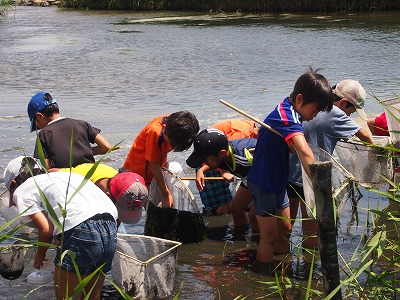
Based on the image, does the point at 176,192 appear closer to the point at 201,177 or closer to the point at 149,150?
the point at 201,177

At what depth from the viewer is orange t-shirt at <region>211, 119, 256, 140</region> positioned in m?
6.04

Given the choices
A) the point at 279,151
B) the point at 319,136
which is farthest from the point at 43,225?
the point at 319,136

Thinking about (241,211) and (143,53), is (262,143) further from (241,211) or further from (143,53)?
(143,53)

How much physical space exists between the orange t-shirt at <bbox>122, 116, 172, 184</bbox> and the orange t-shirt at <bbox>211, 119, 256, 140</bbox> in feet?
2.33

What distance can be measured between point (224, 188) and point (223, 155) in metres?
0.99

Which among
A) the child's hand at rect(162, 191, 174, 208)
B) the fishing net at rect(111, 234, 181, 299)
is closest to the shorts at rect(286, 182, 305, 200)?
the child's hand at rect(162, 191, 174, 208)

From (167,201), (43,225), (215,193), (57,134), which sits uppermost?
(57,134)

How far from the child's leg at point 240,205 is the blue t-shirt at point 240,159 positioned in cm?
38

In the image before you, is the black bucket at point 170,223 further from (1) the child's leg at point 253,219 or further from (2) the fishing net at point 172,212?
(1) the child's leg at point 253,219

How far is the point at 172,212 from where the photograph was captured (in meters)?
5.54

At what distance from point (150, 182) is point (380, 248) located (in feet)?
7.25

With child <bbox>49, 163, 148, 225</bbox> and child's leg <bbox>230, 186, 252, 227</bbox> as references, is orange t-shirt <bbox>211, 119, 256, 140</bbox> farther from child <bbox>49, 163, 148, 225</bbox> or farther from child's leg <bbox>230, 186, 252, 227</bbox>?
child <bbox>49, 163, 148, 225</bbox>

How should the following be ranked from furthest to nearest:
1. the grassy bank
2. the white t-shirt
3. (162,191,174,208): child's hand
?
the grassy bank < (162,191,174,208): child's hand < the white t-shirt

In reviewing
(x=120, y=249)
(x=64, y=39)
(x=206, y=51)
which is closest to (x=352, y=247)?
(x=120, y=249)
